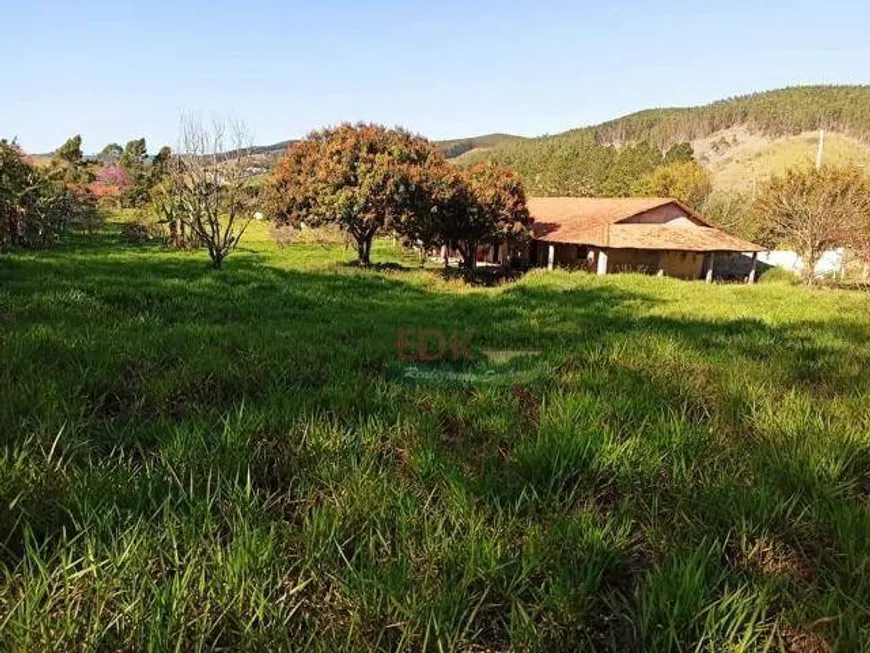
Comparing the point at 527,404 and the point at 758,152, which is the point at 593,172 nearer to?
the point at 758,152

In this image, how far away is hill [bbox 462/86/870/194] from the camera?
84.3 meters

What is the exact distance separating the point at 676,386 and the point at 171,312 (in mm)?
6851

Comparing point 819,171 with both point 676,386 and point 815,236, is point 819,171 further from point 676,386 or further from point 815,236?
point 676,386

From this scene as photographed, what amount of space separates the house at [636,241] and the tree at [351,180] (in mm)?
10491

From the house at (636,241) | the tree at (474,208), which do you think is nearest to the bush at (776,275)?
the house at (636,241)

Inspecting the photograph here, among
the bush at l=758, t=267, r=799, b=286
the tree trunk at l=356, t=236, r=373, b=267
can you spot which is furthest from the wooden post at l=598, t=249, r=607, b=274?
the tree trunk at l=356, t=236, r=373, b=267

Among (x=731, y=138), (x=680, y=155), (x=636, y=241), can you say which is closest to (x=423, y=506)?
(x=636, y=241)

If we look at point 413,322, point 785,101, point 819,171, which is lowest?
point 413,322

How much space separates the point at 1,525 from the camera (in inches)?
73.7

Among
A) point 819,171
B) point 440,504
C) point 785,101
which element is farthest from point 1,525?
point 785,101

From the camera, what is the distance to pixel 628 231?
32.3 m

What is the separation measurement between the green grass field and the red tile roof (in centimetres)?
2814

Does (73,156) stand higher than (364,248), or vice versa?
(73,156)

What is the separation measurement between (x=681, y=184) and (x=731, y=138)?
97.7 metres
